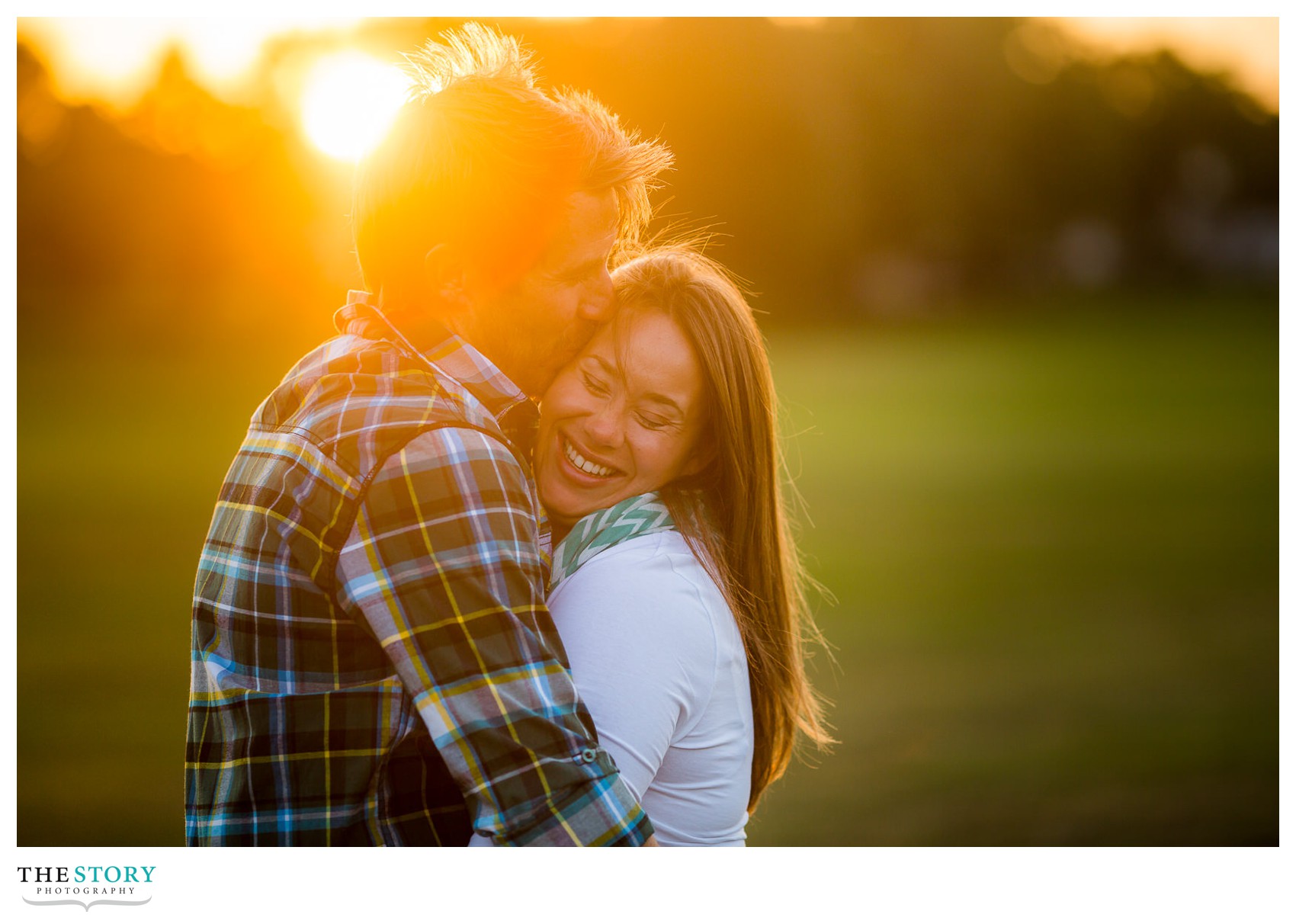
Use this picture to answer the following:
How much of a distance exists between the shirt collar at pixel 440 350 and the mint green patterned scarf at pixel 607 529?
0.26m

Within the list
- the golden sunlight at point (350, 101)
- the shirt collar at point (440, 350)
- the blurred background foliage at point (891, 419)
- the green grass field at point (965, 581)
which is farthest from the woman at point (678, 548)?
the green grass field at point (965, 581)

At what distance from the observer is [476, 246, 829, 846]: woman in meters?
1.65

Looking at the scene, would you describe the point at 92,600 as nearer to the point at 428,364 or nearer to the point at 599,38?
the point at 599,38

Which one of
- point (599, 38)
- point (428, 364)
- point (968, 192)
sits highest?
point (968, 192)

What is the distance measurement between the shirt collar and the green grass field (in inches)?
93.7

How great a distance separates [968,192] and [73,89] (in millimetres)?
9981

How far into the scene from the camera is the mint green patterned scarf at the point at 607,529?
178 cm

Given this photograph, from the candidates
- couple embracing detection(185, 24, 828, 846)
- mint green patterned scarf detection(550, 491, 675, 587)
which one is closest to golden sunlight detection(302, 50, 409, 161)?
couple embracing detection(185, 24, 828, 846)

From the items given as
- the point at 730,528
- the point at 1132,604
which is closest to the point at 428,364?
the point at 730,528

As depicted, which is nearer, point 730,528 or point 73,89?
point 730,528

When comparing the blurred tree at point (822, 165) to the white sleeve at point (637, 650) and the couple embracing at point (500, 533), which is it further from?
the white sleeve at point (637, 650)

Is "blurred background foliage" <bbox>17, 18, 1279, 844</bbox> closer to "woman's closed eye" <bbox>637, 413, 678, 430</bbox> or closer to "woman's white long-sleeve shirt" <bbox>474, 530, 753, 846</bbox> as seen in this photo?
"woman's closed eye" <bbox>637, 413, 678, 430</bbox>

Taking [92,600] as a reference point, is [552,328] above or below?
above

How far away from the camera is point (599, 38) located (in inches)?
148
